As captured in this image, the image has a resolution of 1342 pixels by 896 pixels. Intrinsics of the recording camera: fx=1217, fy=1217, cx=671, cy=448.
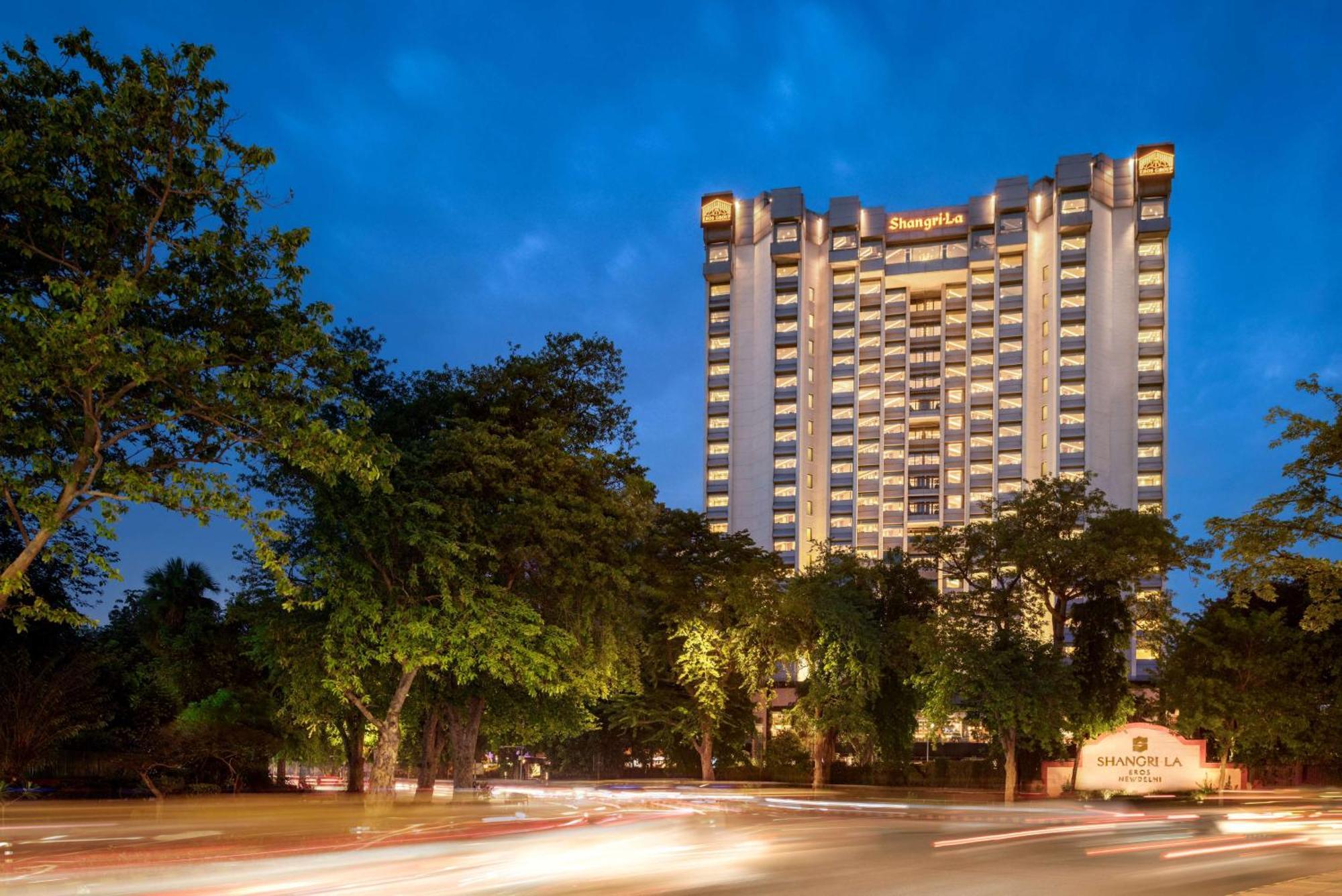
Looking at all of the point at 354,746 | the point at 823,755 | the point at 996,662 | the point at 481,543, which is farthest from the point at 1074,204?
the point at 481,543

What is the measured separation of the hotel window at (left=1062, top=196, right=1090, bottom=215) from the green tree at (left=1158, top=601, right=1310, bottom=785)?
9129 centimetres

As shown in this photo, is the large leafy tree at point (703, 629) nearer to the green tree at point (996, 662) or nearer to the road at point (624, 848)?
the green tree at point (996, 662)

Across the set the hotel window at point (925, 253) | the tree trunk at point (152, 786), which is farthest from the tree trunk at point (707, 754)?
the hotel window at point (925, 253)

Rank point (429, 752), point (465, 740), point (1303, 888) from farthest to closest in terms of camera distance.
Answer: point (429, 752), point (465, 740), point (1303, 888)

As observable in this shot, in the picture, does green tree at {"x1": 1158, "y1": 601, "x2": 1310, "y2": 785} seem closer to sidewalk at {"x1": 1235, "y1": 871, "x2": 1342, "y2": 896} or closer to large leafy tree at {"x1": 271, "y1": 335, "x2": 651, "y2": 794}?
large leafy tree at {"x1": 271, "y1": 335, "x2": 651, "y2": 794}

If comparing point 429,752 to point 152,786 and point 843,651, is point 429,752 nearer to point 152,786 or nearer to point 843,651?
point 152,786

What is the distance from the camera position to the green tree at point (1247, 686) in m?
48.0

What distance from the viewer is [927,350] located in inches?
5650

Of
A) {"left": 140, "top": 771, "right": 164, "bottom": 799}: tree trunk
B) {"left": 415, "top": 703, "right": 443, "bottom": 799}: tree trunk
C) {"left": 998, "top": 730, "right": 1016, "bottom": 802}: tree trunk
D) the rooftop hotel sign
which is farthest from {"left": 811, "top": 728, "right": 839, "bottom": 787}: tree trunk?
the rooftop hotel sign

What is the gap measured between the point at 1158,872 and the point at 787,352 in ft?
414

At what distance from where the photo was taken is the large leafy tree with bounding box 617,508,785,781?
5328 centimetres

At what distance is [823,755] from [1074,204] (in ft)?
312

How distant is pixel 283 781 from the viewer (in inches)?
1898

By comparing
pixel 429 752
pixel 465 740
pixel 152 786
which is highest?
pixel 465 740
